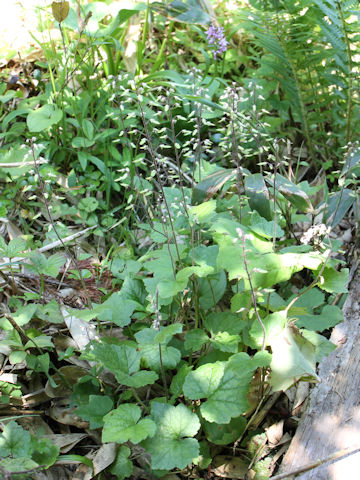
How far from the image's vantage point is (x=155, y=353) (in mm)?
1738

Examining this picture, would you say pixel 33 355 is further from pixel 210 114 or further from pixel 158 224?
pixel 210 114

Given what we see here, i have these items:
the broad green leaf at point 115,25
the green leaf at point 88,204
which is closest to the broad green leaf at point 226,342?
the green leaf at point 88,204

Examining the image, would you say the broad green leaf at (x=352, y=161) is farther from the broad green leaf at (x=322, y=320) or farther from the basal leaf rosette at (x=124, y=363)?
the basal leaf rosette at (x=124, y=363)

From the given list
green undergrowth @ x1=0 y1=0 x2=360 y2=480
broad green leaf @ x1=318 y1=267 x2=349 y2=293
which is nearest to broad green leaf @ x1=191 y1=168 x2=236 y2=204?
green undergrowth @ x1=0 y1=0 x2=360 y2=480

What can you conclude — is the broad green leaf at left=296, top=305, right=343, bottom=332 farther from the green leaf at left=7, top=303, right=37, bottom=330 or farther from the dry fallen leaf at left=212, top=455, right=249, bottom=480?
the green leaf at left=7, top=303, right=37, bottom=330

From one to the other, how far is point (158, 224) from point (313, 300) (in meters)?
0.70

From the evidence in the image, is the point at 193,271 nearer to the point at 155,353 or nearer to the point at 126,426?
the point at 155,353

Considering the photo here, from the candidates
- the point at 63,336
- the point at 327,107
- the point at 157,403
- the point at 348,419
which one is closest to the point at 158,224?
the point at 63,336

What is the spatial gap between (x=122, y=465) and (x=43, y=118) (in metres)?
1.97

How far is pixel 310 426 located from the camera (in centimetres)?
174

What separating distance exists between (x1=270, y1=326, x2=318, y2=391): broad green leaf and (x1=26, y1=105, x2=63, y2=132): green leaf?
6.13 feet

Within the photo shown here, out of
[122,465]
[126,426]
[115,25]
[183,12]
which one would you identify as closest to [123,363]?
[126,426]

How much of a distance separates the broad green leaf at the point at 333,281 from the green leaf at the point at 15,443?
1.07 metres

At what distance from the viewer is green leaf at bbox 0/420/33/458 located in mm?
1536
